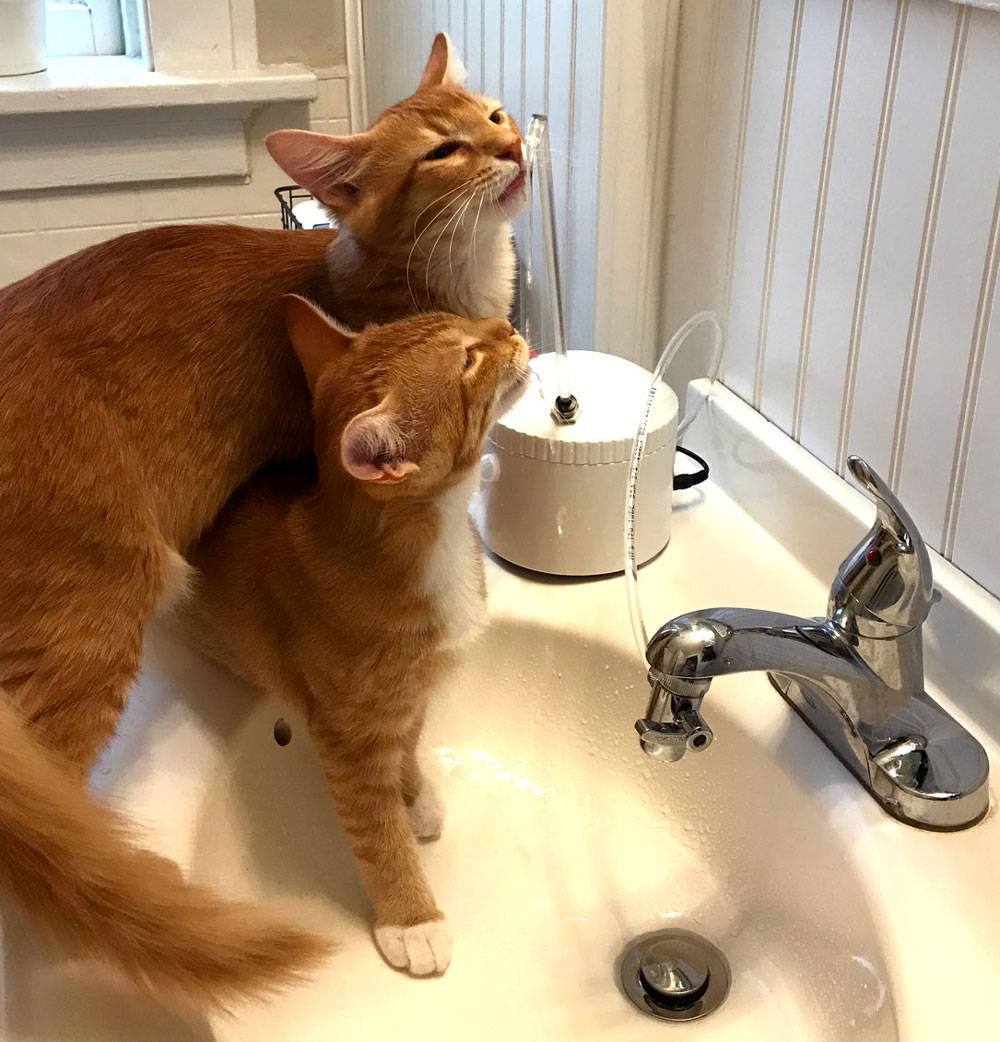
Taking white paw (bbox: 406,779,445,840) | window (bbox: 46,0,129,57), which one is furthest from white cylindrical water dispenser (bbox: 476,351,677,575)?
window (bbox: 46,0,129,57)

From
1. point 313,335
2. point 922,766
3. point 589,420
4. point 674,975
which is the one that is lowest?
point 674,975

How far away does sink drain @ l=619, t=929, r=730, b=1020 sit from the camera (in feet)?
2.62

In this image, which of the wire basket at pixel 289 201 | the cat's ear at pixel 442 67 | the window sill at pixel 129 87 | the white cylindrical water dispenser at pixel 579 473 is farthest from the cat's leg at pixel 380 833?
the window sill at pixel 129 87

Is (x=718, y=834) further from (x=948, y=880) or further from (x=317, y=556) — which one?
(x=317, y=556)

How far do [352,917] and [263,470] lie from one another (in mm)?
348

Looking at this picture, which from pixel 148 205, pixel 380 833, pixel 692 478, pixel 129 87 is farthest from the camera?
pixel 148 205

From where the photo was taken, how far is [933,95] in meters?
0.76

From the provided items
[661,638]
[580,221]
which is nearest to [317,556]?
[661,638]

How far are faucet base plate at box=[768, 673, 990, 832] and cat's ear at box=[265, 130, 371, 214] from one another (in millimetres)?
497

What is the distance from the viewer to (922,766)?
76 cm

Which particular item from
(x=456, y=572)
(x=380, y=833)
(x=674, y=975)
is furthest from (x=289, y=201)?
(x=674, y=975)

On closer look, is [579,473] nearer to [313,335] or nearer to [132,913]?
[313,335]

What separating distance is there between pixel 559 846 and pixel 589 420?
352 mm

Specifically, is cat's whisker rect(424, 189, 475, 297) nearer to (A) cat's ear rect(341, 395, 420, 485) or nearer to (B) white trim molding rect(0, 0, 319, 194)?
(A) cat's ear rect(341, 395, 420, 485)
